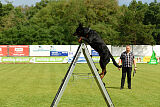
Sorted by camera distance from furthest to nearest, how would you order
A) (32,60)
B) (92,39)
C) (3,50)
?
(3,50) → (32,60) → (92,39)

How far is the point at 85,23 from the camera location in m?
57.8

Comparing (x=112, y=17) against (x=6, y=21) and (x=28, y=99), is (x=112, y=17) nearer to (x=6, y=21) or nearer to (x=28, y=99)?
(x=6, y=21)

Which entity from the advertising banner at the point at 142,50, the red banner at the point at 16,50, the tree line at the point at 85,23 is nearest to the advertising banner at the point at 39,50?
the red banner at the point at 16,50

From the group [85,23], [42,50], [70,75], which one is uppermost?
[85,23]

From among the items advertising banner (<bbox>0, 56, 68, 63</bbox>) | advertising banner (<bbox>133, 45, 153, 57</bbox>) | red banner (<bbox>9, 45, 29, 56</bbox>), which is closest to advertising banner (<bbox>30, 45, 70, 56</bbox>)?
red banner (<bbox>9, 45, 29, 56</bbox>)

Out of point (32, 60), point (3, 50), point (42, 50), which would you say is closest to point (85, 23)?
point (42, 50)

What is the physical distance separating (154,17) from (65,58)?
98.4 ft

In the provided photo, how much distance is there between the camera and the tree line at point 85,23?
52312mm

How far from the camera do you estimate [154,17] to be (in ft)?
198

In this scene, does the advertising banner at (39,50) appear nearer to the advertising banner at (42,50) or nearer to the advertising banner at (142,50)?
the advertising banner at (42,50)

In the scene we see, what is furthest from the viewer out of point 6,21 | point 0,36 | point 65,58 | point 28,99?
point 6,21

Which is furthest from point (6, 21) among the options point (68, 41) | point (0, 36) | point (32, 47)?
point (32, 47)

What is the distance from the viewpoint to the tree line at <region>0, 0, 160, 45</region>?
2060 inches

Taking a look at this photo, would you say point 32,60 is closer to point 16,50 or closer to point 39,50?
point 39,50
